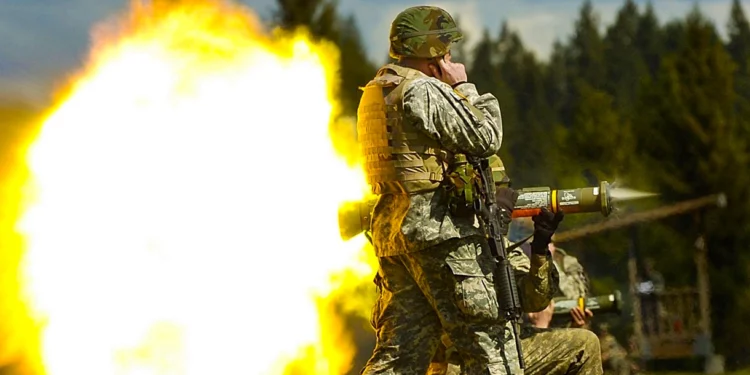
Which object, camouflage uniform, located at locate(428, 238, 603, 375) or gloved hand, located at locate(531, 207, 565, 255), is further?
camouflage uniform, located at locate(428, 238, 603, 375)

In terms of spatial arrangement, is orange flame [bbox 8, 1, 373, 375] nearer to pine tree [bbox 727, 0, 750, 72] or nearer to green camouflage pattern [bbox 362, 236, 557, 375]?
green camouflage pattern [bbox 362, 236, 557, 375]

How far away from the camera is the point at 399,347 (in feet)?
21.1

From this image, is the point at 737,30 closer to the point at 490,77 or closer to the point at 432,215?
the point at 490,77

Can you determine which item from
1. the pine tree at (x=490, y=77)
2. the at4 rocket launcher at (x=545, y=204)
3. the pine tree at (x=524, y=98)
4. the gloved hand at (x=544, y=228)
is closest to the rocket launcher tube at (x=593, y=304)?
the at4 rocket launcher at (x=545, y=204)

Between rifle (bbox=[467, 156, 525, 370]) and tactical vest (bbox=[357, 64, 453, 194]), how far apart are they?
7.4 inches

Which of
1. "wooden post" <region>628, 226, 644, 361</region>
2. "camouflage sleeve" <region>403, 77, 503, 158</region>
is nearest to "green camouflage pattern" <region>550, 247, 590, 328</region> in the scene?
"camouflage sleeve" <region>403, 77, 503, 158</region>

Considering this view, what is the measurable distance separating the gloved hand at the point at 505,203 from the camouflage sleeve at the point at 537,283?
202 millimetres

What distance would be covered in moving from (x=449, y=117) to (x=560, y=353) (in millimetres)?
1417

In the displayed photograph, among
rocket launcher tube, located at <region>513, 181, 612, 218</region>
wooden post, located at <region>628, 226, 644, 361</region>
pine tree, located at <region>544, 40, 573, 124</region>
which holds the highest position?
pine tree, located at <region>544, 40, 573, 124</region>

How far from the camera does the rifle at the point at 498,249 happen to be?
6.31 metres

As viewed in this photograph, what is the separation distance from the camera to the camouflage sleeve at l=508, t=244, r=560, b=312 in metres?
6.49

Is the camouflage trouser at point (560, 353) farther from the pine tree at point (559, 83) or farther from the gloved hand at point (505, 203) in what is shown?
the pine tree at point (559, 83)

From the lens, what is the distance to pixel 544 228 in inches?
252

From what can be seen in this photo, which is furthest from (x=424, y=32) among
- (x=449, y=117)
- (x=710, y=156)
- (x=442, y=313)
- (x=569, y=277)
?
(x=710, y=156)
